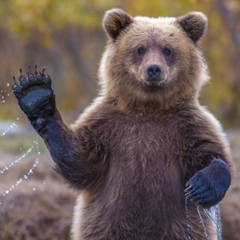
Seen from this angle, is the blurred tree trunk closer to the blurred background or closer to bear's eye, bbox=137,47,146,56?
the blurred background

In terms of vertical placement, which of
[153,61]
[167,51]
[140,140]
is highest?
[167,51]

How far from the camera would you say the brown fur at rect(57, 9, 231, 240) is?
6062 millimetres

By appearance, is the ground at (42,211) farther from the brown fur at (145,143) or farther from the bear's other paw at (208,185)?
the bear's other paw at (208,185)

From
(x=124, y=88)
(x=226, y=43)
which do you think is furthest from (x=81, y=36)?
(x=124, y=88)

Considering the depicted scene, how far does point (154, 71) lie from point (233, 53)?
9.47 meters

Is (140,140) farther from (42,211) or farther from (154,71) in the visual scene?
(42,211)

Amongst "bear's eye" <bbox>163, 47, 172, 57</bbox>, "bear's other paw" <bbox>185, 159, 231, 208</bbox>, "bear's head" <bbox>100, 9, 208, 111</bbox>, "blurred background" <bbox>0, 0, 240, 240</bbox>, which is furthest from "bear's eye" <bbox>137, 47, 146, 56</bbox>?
"blurred background" <bbox>0, 0, 240, 240</bbox>

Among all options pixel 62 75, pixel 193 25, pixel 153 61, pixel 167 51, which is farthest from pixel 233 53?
pixel 153 61

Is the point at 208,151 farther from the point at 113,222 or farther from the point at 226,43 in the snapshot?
the point at 226,43

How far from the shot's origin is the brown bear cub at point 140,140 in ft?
19.8

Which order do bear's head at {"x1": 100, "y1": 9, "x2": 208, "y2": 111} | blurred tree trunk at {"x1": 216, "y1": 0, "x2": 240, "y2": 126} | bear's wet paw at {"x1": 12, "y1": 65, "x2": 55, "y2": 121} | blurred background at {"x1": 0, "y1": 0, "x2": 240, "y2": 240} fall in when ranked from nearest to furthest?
bear's wet paw at {"x1": 12, "y1": 65, "x2": 55, "y2": 121}
bear's head at {"x1": 100, "y1": 9, "x2": 208, "y2": 111}
blurred background at {"x1": 0, "y1": 0, "x2": 240, "y2": 240}
blurred tree trunk at {"x1": 216, "y1": 0, "x2": 240, "y2": 126}

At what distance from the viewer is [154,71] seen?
6047mm

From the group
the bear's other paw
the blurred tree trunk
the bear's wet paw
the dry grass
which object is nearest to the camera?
the bear's other paw

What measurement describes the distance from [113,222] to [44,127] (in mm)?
792
